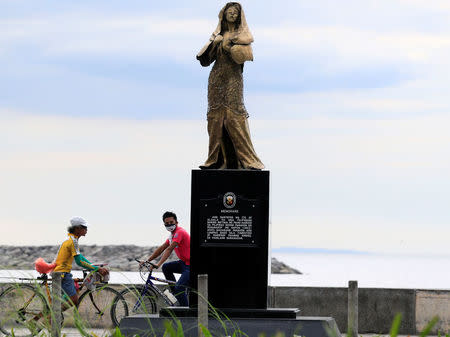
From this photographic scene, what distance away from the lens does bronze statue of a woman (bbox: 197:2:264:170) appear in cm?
1240

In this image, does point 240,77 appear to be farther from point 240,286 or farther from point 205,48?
point 240,286

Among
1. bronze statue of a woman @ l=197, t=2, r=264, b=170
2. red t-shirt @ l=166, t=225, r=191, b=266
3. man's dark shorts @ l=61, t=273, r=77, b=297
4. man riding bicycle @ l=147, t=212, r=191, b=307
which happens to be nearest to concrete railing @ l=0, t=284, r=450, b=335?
man riding bicycle @ l=147, t=212, r=191, b=307

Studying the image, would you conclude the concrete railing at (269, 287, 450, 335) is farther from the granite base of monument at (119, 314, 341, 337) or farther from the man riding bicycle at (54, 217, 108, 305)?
the man riding bicycle at (54, 217, 108, 305)

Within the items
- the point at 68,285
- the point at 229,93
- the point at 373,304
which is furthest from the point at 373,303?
the point at 68,285

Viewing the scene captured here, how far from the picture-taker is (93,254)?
33.4m

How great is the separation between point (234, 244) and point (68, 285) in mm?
2331

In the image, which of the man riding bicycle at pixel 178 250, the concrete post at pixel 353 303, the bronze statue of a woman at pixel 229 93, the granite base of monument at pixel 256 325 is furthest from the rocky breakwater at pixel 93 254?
the concrete post at pixel 353 303

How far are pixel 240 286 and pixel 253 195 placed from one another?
3.75 ft

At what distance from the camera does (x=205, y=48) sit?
41.5 feet

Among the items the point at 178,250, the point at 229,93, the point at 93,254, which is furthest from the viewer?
the point at 93,254

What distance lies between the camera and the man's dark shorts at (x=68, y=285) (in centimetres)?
1245

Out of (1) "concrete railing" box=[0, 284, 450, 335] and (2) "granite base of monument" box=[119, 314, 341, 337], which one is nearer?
(2) "granite base of monument" box=[119, 314, 341, 337]

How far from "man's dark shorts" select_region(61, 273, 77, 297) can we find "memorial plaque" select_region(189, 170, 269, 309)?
1.68 m

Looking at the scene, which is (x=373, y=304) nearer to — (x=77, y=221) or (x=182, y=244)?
(x=182, y=244)
